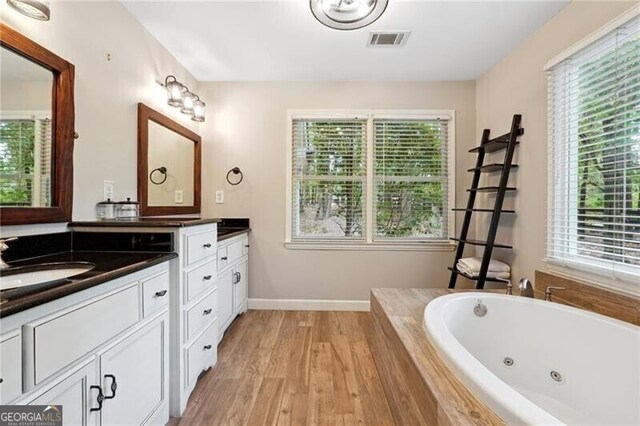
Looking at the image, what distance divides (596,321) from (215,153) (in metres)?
3.11

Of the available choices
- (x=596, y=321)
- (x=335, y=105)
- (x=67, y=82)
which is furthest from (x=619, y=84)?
(x=67, y=82)

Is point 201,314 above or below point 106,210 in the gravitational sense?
below

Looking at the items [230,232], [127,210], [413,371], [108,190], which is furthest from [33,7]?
[413,371]

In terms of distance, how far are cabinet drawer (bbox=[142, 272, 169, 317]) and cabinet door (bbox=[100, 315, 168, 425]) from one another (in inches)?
2.6

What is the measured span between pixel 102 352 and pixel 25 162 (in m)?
0.92

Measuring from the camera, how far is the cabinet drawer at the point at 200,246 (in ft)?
5.11

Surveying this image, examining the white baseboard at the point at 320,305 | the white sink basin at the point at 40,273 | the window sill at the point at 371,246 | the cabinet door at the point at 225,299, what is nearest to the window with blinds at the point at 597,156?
the window sill at the point at 371,246

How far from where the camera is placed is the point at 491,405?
857 millimetres

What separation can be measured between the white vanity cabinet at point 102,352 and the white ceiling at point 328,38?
176 centimetres

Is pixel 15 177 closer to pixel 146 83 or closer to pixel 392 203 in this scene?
pixel 146 83

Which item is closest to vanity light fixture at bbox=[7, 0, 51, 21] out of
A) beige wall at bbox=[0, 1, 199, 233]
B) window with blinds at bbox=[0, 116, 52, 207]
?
beige wall at bbox=[0, 1, 199, 233]

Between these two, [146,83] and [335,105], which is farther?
[335,105]

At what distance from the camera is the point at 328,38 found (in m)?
2.22

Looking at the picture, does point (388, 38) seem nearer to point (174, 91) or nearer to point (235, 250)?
point (174, 91)
